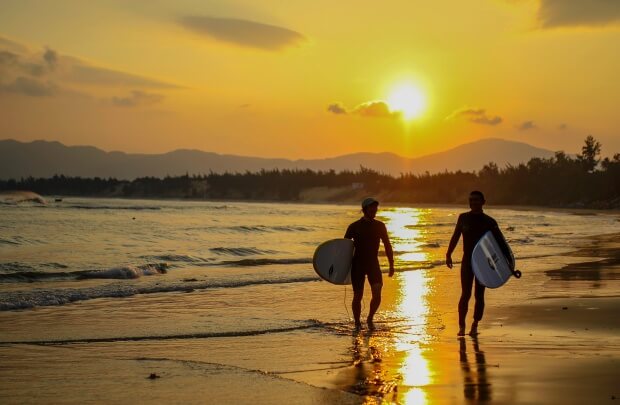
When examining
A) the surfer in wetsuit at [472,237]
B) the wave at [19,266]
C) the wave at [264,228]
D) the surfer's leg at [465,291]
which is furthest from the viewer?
the wave at [264,228]

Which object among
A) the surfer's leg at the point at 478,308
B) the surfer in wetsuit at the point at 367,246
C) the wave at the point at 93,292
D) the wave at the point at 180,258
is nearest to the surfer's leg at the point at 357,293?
the surfer in wetsuit at the point at 367,246

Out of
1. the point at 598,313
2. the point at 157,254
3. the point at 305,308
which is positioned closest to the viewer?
the point at 598,313

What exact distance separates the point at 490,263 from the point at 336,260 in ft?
7.32

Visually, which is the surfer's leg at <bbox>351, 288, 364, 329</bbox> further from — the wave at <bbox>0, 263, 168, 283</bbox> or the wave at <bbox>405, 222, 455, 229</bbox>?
the wave at <bbox>405, 222, 455, 229</bbox>

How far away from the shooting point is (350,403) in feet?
21.8

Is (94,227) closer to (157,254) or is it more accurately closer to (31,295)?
(157,254)

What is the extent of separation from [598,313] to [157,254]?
543 inches

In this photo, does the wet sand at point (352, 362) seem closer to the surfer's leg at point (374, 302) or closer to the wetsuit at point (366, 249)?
the surfer's leg at point (374, 302)

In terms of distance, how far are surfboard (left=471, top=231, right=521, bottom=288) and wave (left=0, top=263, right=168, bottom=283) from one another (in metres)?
9.27

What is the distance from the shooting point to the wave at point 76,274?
1697cm

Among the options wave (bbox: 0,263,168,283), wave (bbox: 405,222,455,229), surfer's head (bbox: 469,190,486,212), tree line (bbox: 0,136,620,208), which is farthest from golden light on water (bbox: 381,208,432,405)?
tree line (bbox: 0,136,620,208)

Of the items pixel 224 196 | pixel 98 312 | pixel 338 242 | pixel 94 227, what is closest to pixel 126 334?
pixel 98 312

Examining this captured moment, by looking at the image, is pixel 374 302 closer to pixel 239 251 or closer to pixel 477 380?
pixel 477 380

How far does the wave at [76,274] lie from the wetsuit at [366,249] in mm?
7679
